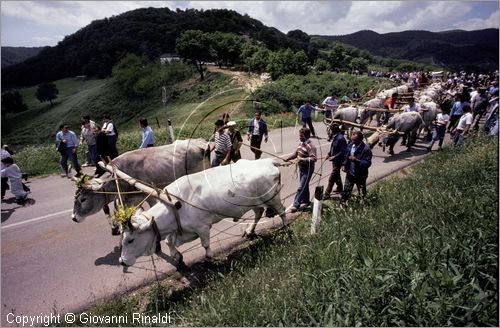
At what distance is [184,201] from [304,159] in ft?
10.6

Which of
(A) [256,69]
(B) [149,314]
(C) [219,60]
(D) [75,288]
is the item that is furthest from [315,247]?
(C) [219,60]

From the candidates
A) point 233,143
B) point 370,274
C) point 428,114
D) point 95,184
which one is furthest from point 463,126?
point 95,184

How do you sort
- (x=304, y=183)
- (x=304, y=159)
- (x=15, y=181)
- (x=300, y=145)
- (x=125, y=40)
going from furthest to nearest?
1. (x=125, y=40)
2. (x=15, y=181)
3. (x=304, y=183)
4. (x=300, y=145)
5. (x=304, y=159)

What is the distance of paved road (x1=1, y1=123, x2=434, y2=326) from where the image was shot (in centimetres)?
584

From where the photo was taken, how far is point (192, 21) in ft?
407

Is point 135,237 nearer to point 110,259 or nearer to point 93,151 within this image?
point 110,259

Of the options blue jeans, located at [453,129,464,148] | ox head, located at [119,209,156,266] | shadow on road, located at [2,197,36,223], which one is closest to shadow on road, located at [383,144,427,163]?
blue jeans, located at [453,129,464,148]

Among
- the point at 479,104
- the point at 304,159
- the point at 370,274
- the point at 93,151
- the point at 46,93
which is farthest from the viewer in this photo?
the point at 46,93

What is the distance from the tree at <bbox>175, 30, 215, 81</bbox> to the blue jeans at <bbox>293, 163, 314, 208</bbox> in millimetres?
67452

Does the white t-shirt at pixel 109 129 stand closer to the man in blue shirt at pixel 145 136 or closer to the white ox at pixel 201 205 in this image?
the man in blue shirt at pixel 145 136

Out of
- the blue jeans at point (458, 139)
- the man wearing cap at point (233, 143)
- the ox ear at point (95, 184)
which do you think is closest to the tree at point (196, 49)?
the blue jeans at point (458, 139)

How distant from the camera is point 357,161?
782cm

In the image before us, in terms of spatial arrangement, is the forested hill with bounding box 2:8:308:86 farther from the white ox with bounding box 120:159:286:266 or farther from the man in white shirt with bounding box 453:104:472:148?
the white ox with bounding box 120:159:286:266

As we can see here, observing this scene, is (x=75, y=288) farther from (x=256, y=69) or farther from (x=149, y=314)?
(x=256, y=69)
